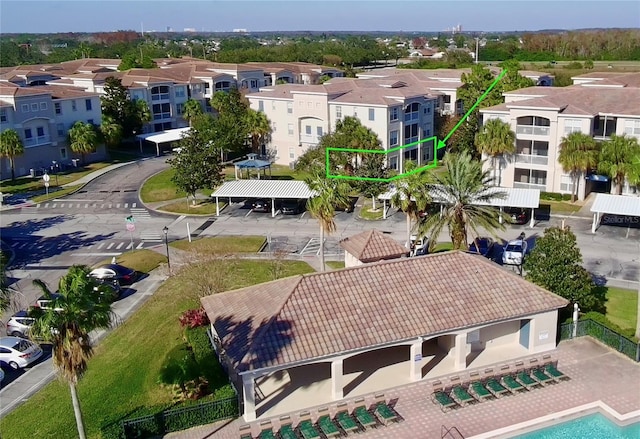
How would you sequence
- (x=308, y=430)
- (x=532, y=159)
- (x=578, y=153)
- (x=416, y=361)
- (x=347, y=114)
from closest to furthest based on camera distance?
(x=308, y=430) → (x=416, y=361) → (x=578, y=153) → (x=532, y=159) → (x=347, y=114)

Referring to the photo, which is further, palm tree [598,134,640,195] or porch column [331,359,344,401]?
palm tree [598,134,640,195]

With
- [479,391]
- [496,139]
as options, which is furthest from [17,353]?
[496,139]

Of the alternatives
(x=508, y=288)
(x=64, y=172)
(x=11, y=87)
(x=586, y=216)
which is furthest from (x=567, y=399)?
(x=11, y=87)

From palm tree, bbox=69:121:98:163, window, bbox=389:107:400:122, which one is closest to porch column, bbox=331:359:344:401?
window, bbox=389:107:400:122

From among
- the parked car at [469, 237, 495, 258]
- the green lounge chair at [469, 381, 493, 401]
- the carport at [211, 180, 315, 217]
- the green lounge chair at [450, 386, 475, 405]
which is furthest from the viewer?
the carport at [211, 180, 315, 217]

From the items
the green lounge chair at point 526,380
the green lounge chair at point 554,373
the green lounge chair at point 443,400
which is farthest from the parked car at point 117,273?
the green lounge chair at point 554,373

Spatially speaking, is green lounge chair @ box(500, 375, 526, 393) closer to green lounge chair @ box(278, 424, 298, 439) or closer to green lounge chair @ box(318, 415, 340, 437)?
green lounge chair @ box(318, 415, 340, 437)

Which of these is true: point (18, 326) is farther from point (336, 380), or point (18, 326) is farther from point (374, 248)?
point (374, 248)
